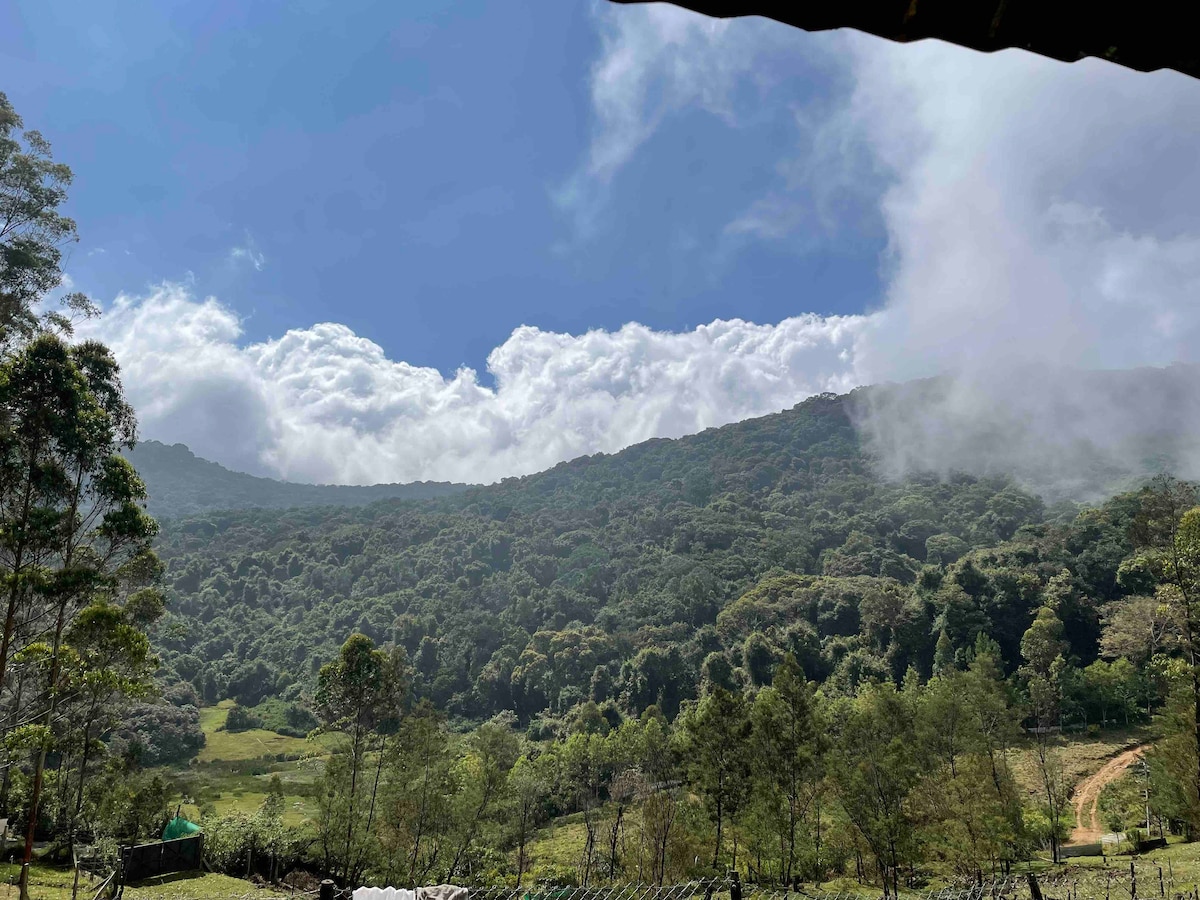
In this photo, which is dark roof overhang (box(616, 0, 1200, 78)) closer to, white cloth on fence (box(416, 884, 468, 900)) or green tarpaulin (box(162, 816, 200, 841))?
white cloth on fence (box(416, 884, 468, 900))

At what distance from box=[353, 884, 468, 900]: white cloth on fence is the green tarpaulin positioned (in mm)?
28041

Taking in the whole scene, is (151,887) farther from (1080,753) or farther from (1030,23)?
(1080,753)

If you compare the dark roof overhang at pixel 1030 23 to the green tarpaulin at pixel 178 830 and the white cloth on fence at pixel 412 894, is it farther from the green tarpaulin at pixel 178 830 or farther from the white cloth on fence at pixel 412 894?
the green tarpaulin at pixel 178 830

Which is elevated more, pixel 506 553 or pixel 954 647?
pixel 506 553

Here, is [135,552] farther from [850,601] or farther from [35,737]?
[850,601]

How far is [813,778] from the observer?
2852 centimetres

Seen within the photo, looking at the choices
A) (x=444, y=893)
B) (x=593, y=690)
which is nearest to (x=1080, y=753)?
(x=593, y=690)

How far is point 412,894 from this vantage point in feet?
29.8

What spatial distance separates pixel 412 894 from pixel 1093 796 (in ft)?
153

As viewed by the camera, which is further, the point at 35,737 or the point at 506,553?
the point at 506,553

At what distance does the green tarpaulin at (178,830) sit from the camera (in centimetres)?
2991

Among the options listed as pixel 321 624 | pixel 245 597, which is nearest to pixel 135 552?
pixel 321 624

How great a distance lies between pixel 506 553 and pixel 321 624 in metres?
44.4

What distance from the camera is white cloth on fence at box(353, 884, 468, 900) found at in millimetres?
→ 8961
